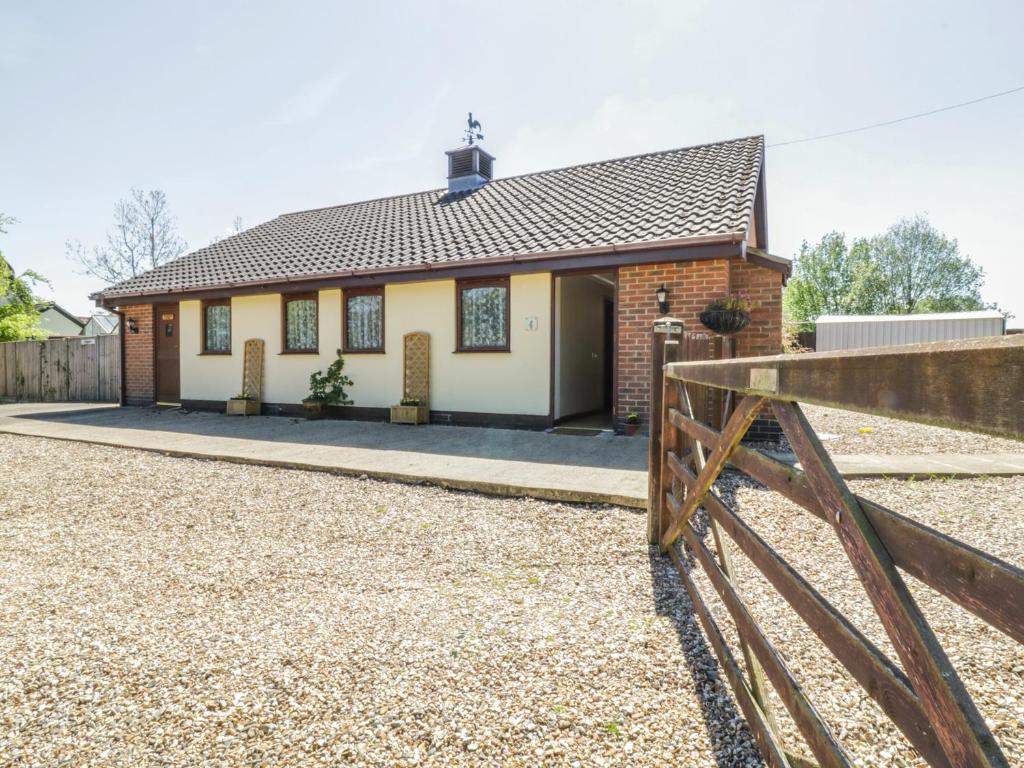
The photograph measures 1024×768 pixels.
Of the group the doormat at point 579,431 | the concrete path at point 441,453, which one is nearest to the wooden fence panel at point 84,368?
the concrete path at point 441,453

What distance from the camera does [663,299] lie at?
732cm

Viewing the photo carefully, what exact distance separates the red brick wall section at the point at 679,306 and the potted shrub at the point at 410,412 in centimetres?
324

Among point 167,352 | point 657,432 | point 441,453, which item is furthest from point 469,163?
point 657,432

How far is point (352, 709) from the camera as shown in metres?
1.94

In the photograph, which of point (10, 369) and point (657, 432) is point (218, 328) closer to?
point (10, 369)

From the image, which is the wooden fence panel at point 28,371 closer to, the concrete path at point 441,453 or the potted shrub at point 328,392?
the concrete path at point 441,453

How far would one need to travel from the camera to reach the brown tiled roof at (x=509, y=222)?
8070mm

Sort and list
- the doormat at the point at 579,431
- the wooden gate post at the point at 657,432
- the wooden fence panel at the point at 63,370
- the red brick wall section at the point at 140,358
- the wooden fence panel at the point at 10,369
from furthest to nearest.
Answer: the wooden fence panel at the point at 10,369 → the wooden fence panel at the point at 63,370 → the red brick wall section at the point at 140,358 → the doormat at the point at 579,431 → the wooden gate post at the point at 657,432

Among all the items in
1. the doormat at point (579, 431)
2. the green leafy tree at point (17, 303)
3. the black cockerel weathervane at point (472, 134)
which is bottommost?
the doormat at point (579, 431)

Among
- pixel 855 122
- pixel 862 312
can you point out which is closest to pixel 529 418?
pixel 855 122

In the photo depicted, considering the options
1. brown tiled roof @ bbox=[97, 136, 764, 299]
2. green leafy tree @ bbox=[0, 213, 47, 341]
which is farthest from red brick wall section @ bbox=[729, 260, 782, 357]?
green leafy tree @ bbox=[0, 213, 47, 341]

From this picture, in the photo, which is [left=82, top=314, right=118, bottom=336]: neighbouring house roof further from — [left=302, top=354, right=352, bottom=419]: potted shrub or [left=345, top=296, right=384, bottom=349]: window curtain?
[left=345, top=296, right=384, bottom=349]: window curtain

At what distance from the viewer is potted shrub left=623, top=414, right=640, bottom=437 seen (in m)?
7.53

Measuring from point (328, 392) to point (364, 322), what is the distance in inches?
56.9
